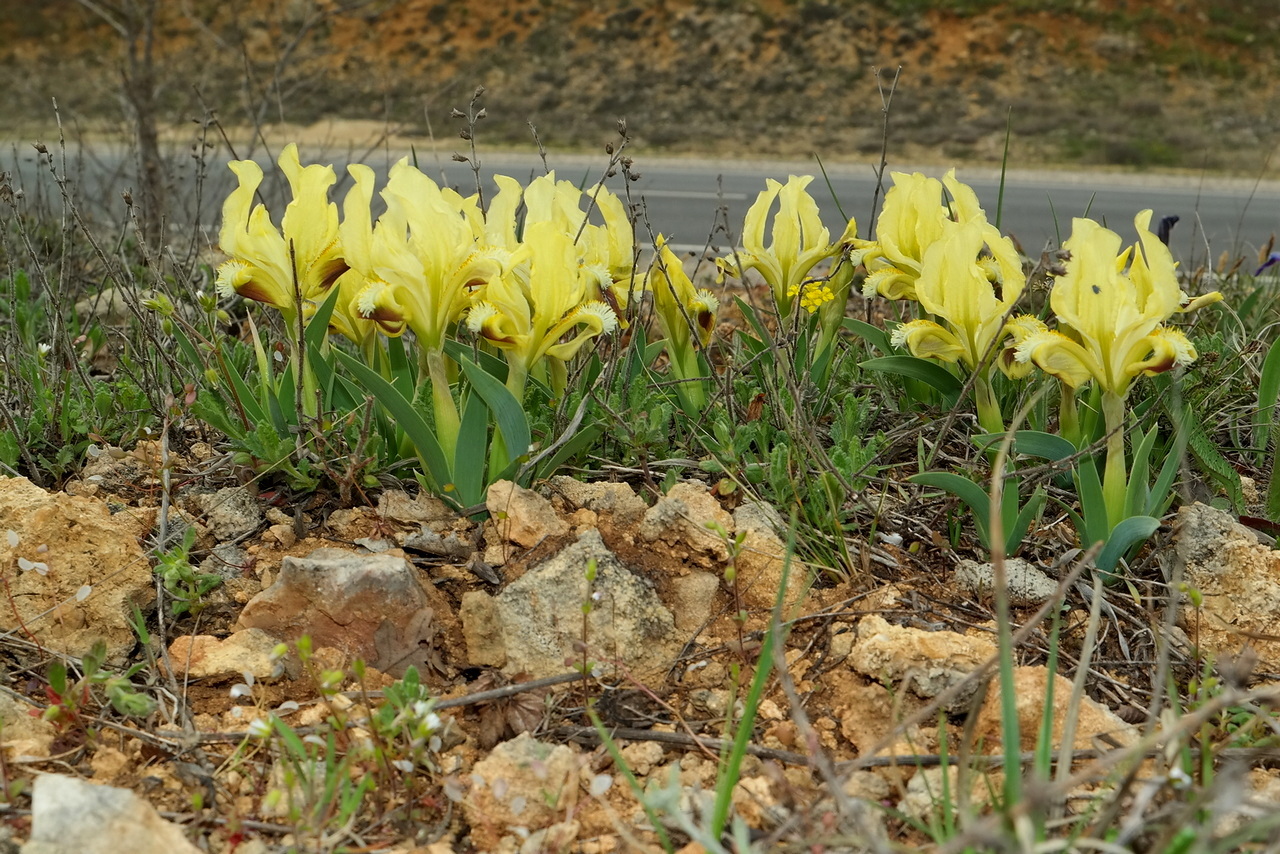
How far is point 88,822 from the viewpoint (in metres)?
1.26

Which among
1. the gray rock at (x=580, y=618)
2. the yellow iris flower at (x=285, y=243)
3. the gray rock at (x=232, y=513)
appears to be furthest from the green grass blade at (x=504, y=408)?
the gray rock at (x=232, y=513)

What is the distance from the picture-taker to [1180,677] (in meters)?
1.80

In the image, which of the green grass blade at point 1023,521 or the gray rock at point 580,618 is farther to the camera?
the green grass blade at point 1023,521

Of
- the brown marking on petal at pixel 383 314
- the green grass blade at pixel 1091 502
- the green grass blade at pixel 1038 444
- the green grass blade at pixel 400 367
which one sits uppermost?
the brown marking on petal at pixel 383 314

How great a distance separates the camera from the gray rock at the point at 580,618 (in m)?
1.76

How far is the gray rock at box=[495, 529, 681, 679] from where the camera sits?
1760 mm

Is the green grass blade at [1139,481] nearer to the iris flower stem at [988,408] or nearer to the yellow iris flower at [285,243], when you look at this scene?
the iris flower stem at [988,408]

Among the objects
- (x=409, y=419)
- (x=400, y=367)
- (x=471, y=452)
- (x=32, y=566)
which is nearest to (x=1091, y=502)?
(x=471, y=452)

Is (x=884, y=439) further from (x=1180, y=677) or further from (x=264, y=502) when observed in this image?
(x=264, y=502)

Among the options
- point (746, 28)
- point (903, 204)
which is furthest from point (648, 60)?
point (903, 204)

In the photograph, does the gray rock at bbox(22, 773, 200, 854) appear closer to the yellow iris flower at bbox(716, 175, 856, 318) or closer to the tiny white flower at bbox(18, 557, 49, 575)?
the tiny white flower at bbox(18, 557, 49, 575)

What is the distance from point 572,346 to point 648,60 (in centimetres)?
2095

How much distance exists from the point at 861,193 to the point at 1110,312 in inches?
380

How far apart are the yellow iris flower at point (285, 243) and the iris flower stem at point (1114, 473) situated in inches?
56.5
